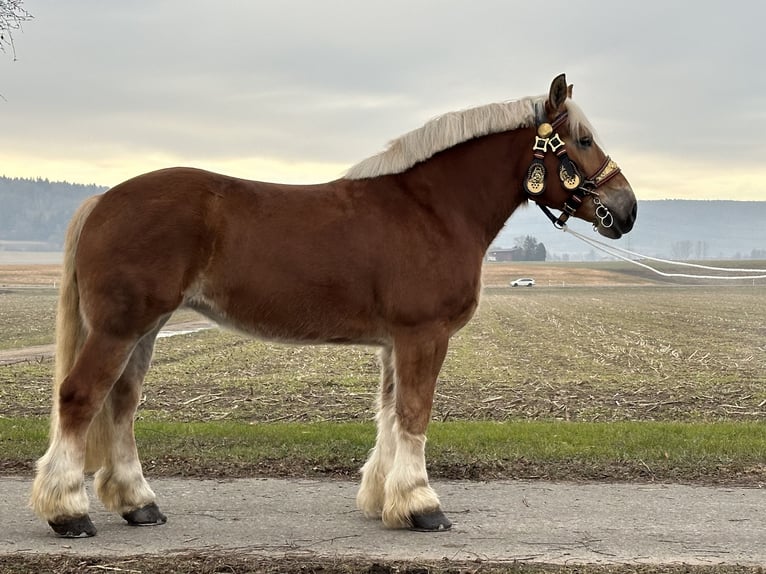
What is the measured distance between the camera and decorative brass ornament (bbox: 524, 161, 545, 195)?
5.86m

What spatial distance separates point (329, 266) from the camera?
216 inches

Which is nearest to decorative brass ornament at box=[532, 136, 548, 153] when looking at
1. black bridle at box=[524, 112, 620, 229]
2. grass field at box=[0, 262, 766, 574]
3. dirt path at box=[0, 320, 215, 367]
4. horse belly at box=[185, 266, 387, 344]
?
black bridle at box=[524, 112, 620, 229]

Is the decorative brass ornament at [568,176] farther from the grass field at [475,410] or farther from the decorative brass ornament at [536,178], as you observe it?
the grass field at [475,410]

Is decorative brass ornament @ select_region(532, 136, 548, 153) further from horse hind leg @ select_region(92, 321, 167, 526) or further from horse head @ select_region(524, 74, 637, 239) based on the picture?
horse hind leg @ select_region(92, 321, 167, 526)

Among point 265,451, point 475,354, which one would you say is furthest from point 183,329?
point 265,451

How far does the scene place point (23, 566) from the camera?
14.9 feet

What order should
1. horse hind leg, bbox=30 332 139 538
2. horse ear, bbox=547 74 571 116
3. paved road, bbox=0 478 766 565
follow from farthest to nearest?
horse ear, bbox=547 74 571 116, horse hind leg, bbox=30 332 139 538, paved road, bbox=0 478 766 565

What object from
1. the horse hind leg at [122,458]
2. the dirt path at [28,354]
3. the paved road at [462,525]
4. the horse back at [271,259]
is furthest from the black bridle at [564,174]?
the dirt path at [28,354]

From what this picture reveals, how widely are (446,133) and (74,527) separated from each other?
3.64m

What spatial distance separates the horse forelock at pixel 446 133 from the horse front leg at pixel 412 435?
1.27m

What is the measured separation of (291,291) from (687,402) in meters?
9.40

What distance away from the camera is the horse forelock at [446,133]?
19.2 feet

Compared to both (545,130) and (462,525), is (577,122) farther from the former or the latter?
(462,525)

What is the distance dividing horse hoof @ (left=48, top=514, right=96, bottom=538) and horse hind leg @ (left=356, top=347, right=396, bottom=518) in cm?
180
